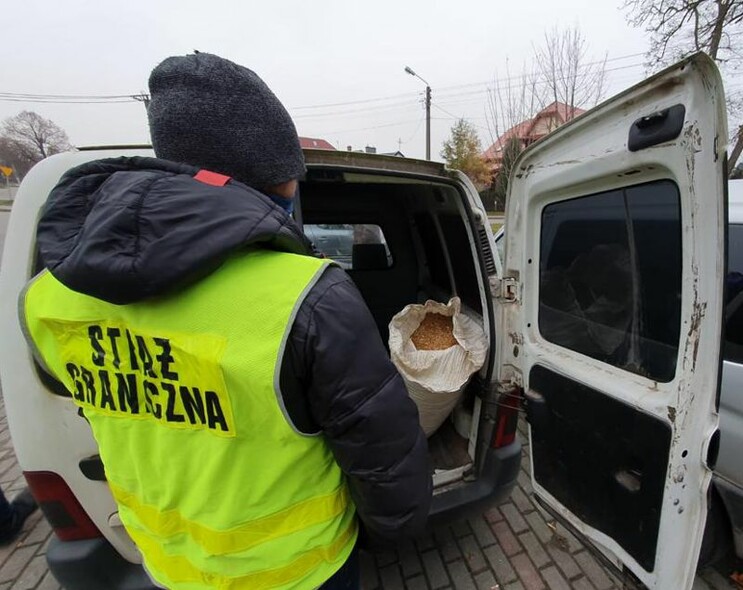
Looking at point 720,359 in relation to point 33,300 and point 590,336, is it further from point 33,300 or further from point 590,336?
point 33,300

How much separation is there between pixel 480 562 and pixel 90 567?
186cm

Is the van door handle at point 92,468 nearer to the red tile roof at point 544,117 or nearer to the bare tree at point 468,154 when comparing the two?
the red tile roof at point 544,117

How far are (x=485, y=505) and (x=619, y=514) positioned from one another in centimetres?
77

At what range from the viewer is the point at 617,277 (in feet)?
4.47

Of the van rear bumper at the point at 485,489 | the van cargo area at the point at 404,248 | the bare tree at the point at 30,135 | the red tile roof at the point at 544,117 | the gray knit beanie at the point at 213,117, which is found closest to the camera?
the gray knit beanie at the point at 213,117

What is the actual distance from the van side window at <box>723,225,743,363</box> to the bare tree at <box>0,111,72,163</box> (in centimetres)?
6110

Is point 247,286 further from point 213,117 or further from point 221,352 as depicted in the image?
point 213,117

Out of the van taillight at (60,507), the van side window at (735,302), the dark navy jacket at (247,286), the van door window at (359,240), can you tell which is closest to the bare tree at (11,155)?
the van door window at (359,240)

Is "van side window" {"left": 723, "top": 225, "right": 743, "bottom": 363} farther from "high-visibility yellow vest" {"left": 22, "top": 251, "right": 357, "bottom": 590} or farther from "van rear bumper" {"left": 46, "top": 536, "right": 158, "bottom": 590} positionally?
"van rear bumper" {"left": 46, "top": 536, "right": 158, "bottom": 590}

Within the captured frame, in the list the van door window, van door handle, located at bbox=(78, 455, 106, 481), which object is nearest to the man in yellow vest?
van door handle, located at bbox=(78, 455, 106, 481)

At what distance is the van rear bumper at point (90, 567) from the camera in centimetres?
142

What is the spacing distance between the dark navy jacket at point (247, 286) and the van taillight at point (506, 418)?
113cm

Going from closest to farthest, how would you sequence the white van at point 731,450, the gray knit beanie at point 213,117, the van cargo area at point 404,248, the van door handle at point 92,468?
the gray knit beanie at point 213,117, the van door handle at point 92,468, the white van at point 731,450, the van cargo area at point 404,248

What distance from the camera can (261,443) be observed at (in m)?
0.83
